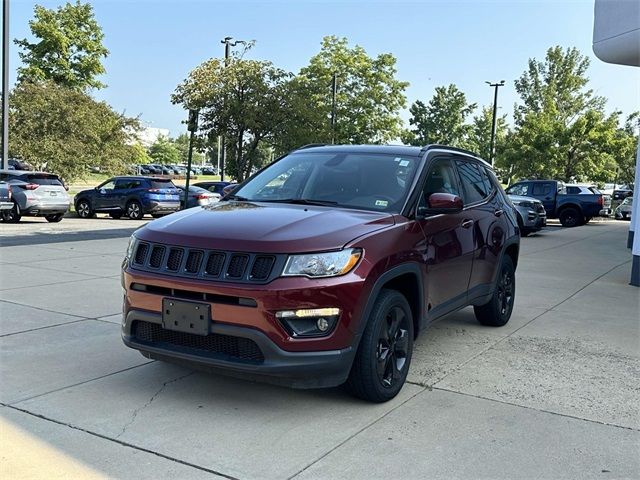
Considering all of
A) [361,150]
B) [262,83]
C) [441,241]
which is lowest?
[441,241]

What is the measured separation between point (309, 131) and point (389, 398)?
22.3m

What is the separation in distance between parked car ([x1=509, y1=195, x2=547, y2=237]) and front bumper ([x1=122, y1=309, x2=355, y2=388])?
51.4 feet

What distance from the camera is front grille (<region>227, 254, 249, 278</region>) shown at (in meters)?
3.79

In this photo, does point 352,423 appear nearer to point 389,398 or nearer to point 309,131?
point 389,398

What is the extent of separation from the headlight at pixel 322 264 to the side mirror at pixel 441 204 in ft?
3.38

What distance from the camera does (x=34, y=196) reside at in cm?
1912

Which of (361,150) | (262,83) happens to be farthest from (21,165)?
(361,150)

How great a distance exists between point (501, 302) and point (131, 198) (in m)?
18.0

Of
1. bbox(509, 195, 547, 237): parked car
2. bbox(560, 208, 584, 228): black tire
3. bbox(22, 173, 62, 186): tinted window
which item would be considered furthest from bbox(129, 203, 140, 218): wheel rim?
bbox(560, 208, 584, 228): black tire

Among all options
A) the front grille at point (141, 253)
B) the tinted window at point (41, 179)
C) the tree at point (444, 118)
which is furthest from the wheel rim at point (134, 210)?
the tree at point (444, 118)

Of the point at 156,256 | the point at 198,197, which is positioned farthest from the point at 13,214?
the point at 156,256

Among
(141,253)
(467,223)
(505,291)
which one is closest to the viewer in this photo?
(141,253)

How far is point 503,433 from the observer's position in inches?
152

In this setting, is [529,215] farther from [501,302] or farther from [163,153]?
[163,153]
